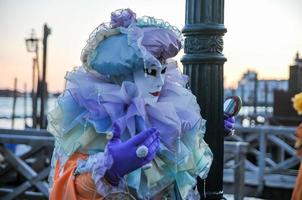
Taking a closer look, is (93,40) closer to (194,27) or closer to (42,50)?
(194,27)

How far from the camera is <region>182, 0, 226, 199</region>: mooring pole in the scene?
8.02 ft

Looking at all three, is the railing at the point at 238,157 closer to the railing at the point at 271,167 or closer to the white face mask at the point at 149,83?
the railing at the point at 271,167

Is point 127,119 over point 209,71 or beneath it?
beneath

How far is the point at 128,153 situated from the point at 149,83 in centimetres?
36

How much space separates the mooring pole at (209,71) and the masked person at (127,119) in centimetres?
32

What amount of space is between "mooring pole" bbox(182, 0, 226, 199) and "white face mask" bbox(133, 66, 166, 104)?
1.45ft

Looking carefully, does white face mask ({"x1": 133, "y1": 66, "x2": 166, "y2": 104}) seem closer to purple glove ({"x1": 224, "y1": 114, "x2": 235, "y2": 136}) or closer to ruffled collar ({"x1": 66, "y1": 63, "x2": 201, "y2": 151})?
ruffled collar ({"x1": 66, "y1": 63, "x2": 201, "y2": 151})

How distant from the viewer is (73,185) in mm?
1886

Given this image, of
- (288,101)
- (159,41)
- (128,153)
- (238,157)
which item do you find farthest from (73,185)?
(288,101)

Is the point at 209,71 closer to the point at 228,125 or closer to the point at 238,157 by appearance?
the point at 228,125

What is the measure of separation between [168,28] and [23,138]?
150 inches

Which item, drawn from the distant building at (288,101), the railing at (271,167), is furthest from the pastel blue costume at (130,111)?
the distant building at (288,101)

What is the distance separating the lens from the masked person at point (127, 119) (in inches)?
73.6

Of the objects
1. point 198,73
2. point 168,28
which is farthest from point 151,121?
point 198,73
